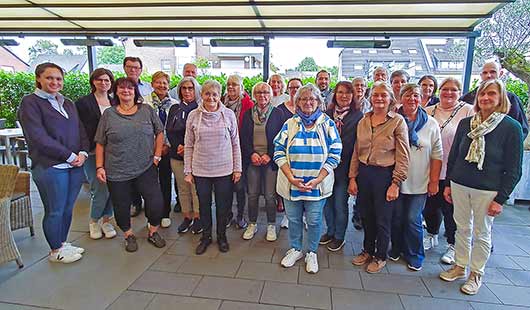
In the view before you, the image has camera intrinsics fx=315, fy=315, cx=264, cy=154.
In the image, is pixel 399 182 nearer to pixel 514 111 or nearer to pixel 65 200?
pixel 514 111

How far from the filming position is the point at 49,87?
2387 mm

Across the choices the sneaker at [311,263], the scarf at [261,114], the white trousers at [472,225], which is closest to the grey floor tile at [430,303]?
the white trousers at [472,225]

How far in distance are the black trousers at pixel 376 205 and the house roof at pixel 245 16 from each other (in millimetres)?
2473

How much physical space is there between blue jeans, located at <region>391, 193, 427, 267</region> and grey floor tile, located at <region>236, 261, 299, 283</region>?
90 cm

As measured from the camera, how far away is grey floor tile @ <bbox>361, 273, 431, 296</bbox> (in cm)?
229

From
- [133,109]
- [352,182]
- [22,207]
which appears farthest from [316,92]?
[22,207]

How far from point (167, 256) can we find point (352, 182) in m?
1.73

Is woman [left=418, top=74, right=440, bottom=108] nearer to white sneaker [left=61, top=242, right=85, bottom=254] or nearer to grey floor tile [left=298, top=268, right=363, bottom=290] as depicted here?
grey floor tile [left=298, top=268, right=363, bottom=290]

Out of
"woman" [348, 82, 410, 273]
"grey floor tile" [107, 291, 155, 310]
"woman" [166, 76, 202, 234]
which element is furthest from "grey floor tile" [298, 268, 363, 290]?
"woman" [166, 76, 202, 234]

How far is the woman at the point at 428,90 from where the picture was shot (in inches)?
122

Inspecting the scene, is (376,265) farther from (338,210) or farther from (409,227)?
(338,210)

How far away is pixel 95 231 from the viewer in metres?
3.12

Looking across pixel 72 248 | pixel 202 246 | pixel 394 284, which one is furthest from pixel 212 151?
pixel 394 284

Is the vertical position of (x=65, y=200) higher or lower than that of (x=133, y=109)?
lower
